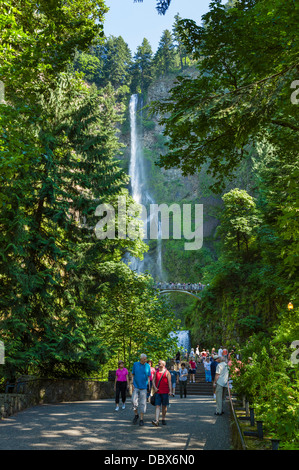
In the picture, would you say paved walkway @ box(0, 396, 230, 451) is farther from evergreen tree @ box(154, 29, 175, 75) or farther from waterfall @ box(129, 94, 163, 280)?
evergreen tree @ box(154, 29, 175, 75)

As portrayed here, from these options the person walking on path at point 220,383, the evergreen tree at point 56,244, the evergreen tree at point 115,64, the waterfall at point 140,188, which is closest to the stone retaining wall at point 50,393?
the evergreen tree at point 56,244

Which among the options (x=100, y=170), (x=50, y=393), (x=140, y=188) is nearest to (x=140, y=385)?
(x=50, y=393)

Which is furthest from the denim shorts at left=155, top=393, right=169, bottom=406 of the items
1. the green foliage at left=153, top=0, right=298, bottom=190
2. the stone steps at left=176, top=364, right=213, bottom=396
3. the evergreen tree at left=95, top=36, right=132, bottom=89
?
the evergreen tree at left=95, top=36, right=132, bottom=89

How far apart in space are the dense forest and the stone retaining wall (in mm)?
532

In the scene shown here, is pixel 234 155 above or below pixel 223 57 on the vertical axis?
below

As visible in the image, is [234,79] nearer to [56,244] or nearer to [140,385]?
[140,385]

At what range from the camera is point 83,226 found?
17734mm

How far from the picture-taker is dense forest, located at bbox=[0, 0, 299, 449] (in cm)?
852

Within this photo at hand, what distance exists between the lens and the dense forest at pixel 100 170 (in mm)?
8523

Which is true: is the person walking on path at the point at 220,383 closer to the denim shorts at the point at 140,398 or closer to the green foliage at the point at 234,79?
the denim shorts at the point at 140,398

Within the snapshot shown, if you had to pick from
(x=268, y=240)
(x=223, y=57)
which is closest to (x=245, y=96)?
(x=223, y=57)

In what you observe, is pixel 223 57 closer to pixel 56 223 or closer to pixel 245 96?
pixel 245 96

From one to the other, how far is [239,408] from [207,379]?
552 inches

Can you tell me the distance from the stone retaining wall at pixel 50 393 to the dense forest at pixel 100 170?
0.53 m
